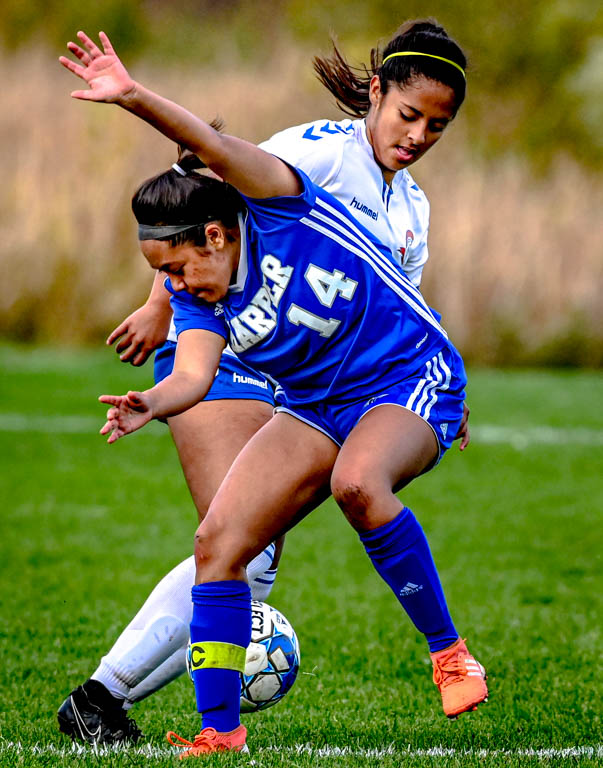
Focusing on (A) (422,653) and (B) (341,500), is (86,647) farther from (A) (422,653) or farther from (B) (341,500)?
(B) (341,500)

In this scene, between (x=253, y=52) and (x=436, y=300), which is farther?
(x=253, y=52)

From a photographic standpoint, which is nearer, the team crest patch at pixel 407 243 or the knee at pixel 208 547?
the knee at pixel 208 547

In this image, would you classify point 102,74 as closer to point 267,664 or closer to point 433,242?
point 267,664

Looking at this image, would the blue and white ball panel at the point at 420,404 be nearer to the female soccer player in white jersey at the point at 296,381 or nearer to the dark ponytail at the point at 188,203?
the female soccer player in white jersey at the point at 296,381

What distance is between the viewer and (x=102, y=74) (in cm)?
307

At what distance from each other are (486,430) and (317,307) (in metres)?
8.18

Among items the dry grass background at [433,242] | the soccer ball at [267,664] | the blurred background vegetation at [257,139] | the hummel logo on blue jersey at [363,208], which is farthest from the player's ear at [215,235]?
the dry grass background at [433,242]

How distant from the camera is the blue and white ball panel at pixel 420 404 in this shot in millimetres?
3584

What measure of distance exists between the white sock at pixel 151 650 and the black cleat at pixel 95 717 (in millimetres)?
34

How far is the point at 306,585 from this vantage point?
249 inches

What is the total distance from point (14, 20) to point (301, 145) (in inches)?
1042

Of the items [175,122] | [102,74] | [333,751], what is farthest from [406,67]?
[333,751]

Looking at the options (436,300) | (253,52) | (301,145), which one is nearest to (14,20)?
(253,52)

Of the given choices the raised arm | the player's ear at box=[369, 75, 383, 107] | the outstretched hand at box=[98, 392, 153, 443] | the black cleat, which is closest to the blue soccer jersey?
the raised arm
